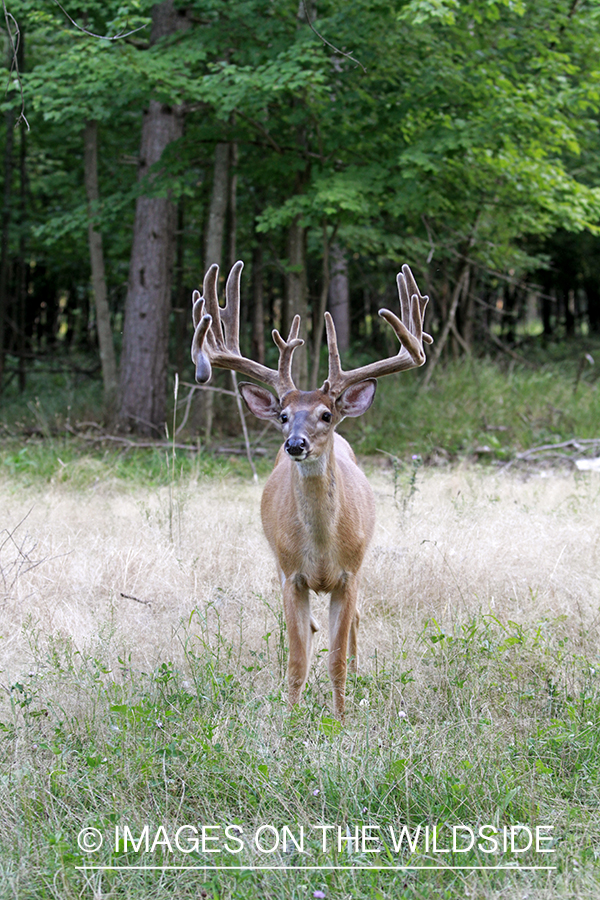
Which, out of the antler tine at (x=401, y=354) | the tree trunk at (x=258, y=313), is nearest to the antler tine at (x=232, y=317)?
the antler tine at (x=401, y=354)

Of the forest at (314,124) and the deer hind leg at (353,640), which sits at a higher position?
the forest at (314,124)

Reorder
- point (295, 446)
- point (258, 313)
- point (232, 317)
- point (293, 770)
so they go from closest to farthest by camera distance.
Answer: point (293, 770)
point (295, 446)
point (232, 317)
point (258, 313)

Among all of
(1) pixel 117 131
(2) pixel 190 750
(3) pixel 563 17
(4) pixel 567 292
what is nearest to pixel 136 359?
(1) pixel 117 131

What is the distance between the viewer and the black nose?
12.2ft

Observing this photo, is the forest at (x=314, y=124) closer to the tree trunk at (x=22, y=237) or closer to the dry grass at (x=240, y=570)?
the tree trunk at (x=22, y=237)

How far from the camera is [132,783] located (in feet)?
9.86

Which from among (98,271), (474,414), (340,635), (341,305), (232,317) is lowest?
(340,635)

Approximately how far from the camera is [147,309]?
37.5 feet

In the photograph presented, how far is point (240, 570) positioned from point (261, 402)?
5.24ft

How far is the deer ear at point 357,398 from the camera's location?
13.4ft

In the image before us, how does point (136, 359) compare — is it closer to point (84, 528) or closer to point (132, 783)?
point (84, 528)

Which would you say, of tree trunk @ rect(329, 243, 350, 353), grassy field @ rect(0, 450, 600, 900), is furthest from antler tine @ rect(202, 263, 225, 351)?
tree trunk @ rect(329, 243, 350, 353)

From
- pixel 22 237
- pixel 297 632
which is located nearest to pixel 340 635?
pixel 297 632

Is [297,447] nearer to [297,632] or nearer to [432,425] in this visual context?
[297,632]
